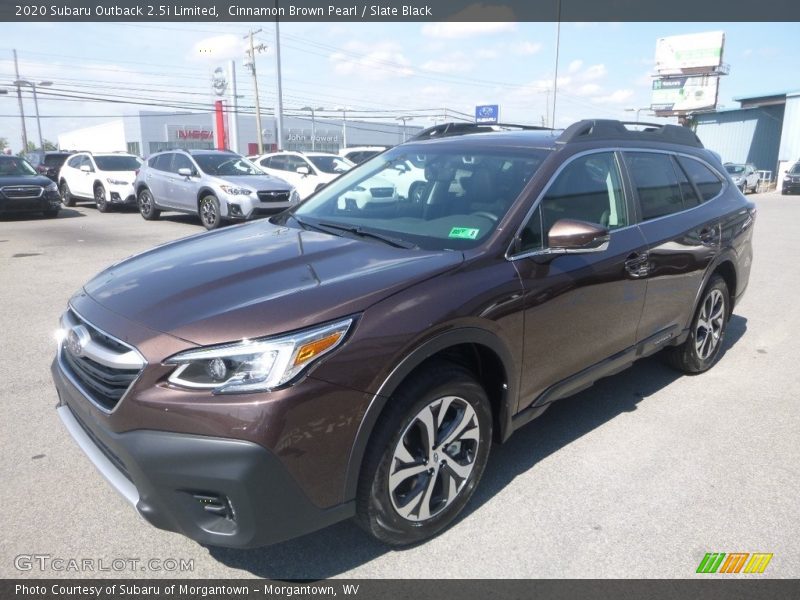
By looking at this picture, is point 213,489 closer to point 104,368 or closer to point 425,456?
point 104,368

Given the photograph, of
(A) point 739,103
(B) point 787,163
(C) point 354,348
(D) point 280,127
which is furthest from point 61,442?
(A) point 739,103

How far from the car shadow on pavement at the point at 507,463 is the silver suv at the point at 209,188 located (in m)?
9.29

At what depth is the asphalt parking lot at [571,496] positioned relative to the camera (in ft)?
8.66

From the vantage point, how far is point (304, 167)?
53.5 ft

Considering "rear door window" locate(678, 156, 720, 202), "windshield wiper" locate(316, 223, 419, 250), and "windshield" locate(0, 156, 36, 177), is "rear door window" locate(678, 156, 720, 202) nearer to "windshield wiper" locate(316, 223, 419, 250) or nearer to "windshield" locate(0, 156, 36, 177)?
"windshield wiper" locate(316, 223, 419, 250)

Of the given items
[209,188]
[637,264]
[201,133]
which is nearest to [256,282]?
[637,264]

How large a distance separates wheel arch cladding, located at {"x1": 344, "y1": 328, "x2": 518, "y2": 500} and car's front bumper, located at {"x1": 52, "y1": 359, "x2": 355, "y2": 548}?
0.25 m

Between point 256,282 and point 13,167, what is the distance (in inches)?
632

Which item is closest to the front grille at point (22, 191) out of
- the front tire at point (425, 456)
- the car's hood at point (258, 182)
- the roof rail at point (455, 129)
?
the car's hood at point (258, 182)

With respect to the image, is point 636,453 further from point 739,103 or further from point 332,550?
point 739,103

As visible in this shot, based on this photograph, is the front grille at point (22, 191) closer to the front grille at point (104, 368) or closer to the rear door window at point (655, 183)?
the front grille at point (104, 368)

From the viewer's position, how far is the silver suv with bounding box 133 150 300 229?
12539 mm

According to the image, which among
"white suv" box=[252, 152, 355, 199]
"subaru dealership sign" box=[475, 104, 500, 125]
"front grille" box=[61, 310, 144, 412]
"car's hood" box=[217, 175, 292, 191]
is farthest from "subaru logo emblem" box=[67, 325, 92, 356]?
"subaru dealership sign" box=[475, 104, 500, 125]

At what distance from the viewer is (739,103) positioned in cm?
4903
